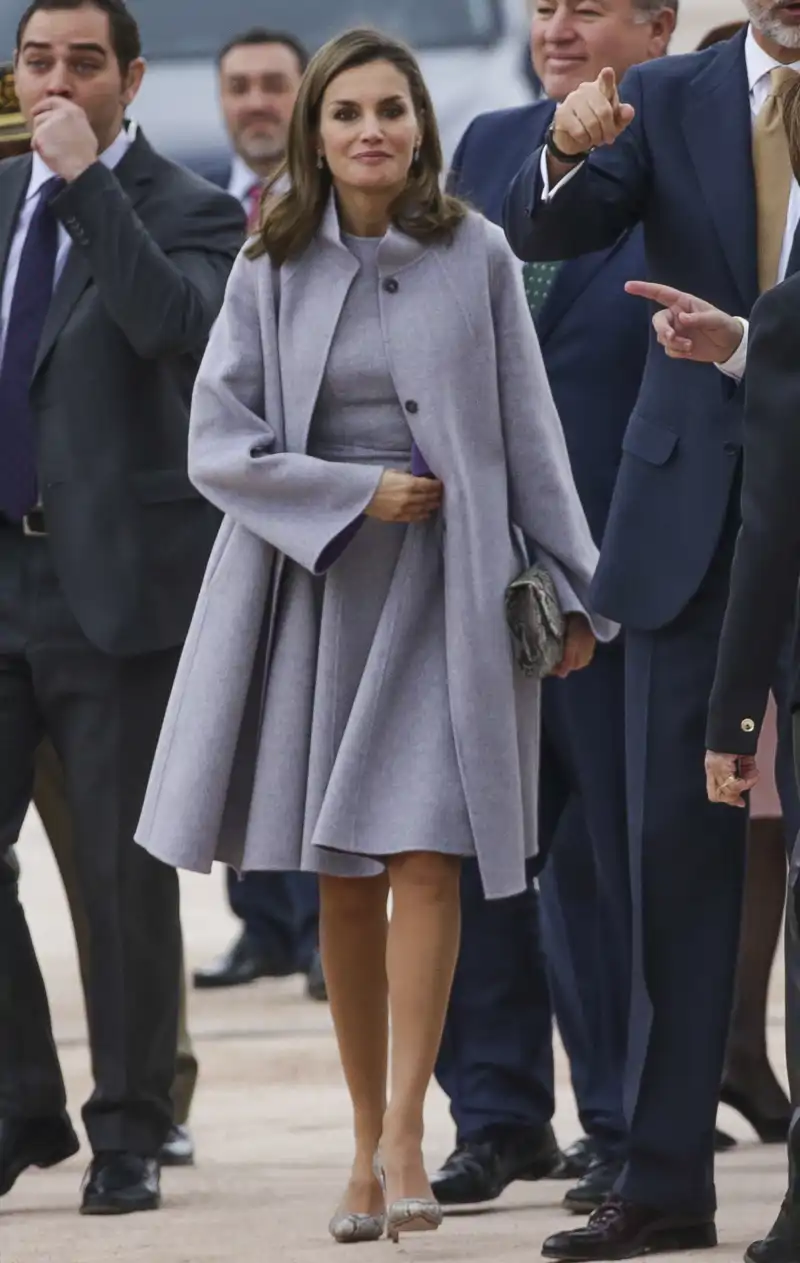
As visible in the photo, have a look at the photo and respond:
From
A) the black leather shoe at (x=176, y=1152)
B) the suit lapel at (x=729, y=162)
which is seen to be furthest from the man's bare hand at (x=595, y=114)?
the black leather shoe at (x=176, y=1152)

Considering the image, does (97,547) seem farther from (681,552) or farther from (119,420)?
(681,552)

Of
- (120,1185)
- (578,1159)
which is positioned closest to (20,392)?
(120,1185)

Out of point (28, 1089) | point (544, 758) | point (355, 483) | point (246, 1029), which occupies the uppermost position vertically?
point (355, 483)

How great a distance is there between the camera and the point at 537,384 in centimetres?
551

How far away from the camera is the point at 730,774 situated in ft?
15.2

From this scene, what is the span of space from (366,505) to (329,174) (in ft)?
1.85

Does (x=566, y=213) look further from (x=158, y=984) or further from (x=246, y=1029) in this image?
(x=246, y=1029)

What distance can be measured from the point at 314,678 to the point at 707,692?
0.64 metres

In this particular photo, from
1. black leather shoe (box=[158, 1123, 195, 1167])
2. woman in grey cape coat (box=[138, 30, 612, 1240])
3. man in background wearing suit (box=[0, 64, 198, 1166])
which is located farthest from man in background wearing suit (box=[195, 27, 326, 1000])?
woman in grey cape coat (box=[138, 30, 612, 1240])

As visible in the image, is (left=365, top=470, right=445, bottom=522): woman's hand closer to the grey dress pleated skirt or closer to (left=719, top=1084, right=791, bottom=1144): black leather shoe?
the grey dress pleated skirt

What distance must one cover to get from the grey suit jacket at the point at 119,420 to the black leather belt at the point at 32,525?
1.7 inches

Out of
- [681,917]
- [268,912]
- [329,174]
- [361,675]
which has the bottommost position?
[268,912]

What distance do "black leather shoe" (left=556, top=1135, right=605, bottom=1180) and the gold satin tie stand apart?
1.57 m

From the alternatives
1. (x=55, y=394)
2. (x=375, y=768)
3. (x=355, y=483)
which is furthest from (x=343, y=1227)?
(x=55, y=394)
